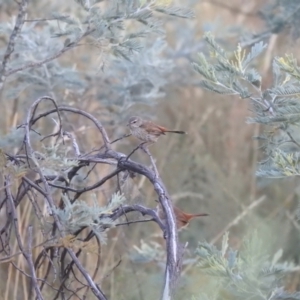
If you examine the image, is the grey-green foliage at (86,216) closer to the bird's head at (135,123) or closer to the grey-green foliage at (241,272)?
the grey-green foliage at (241,272)

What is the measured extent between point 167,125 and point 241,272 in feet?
12.7

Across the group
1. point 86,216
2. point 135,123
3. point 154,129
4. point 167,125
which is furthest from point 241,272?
point 167,125

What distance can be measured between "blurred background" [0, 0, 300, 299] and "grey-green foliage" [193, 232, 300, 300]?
0.16m

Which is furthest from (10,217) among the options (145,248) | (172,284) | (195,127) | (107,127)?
(195,127)

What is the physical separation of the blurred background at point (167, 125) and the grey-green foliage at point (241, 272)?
16cm

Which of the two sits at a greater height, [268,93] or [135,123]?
[268,93]

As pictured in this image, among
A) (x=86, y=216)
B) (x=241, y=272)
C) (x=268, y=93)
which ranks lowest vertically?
(x=241, y=272)

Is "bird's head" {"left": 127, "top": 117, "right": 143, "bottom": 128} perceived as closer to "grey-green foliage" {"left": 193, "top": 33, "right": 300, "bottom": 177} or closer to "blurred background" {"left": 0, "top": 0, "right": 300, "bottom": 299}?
"blurred background" {"left": 0, "top": 0, "right": 300, "bottom": 299}

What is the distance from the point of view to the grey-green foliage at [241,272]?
145 cm

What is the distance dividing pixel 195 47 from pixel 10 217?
2.86 m

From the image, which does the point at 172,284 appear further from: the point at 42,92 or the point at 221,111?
the point at 221,111

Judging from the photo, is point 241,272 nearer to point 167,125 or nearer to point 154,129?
point 154,129

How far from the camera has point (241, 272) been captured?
1505mm

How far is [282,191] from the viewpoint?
421cm
